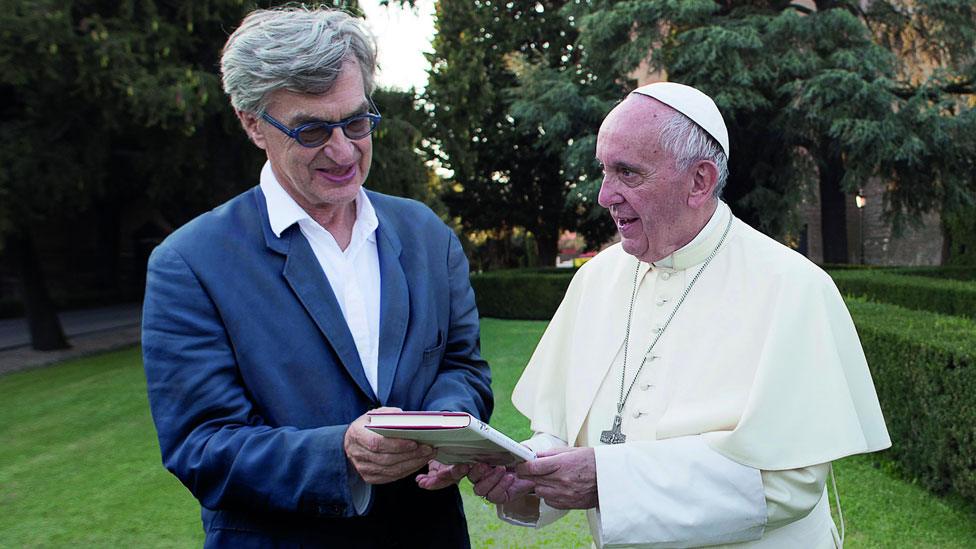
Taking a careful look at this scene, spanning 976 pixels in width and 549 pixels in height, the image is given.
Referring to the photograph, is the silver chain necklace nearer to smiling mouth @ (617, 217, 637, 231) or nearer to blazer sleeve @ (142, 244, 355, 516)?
smiling mouth @ (617, 217, 637, 231)

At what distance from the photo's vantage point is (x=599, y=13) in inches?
696

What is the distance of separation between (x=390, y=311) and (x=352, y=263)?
182 mm

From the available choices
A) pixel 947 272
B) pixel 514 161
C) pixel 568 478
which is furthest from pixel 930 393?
pixel 514 161

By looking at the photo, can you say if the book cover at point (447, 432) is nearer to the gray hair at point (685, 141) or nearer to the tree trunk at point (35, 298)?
the gray hair at point (685, 141)

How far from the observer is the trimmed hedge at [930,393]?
4.64m

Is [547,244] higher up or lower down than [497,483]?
lower down

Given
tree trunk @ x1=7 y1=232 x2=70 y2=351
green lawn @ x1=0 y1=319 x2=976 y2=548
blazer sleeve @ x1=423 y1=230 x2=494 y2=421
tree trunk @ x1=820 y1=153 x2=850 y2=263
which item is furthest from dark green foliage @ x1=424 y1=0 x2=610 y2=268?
blazer sleeve @ x1=423 y1=230 x2=494 y2=421

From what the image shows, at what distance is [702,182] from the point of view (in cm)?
216

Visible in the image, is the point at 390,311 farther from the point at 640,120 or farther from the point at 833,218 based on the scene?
the point at 833,218

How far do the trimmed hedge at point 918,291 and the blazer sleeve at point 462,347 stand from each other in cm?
790

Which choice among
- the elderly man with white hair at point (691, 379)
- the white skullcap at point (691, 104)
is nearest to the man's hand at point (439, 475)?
the elderly man with white hair at point (691, 379)

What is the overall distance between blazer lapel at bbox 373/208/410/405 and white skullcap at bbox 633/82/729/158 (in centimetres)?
78

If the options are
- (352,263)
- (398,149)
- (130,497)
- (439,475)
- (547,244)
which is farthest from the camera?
(547,244)

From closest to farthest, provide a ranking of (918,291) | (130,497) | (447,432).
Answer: (447,432), (130,497), (918,291)
